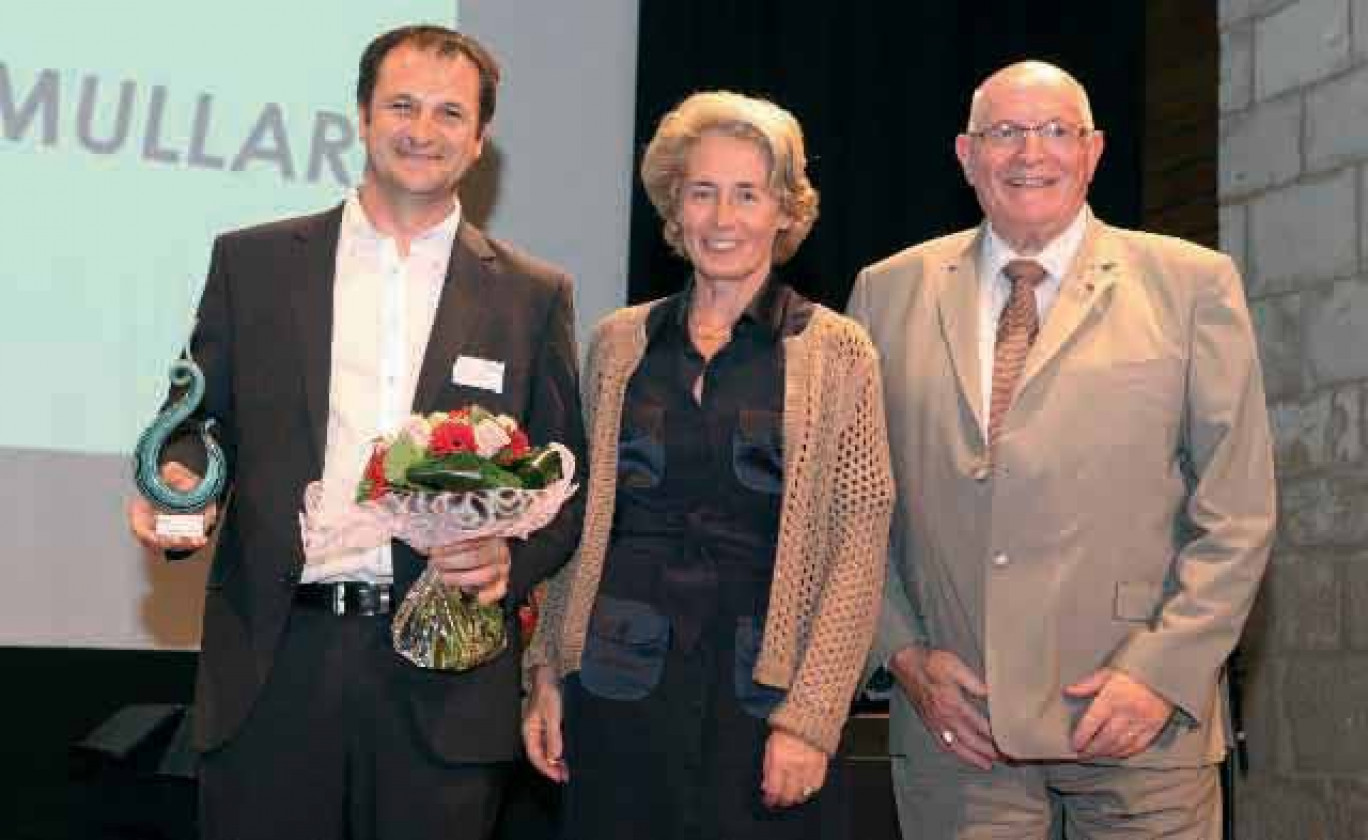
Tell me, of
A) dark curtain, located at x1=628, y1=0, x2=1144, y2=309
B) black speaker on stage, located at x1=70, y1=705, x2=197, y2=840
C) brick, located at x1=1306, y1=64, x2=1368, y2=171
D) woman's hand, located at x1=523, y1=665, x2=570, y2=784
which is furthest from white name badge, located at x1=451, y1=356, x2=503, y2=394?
brick, located at x1=1306, y1=64, x2=1368, y2=171

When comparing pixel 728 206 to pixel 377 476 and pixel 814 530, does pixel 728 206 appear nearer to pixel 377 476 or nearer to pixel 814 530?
pixel 814 530

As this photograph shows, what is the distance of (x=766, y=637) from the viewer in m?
2.54

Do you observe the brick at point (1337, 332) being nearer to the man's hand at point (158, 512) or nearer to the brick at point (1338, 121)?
the brick at point (1338, 121)

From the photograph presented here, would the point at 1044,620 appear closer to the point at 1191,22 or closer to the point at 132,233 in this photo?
the point at 132,233

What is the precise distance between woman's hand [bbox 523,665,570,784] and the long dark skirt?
110 millimetres

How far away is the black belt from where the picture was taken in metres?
2.46

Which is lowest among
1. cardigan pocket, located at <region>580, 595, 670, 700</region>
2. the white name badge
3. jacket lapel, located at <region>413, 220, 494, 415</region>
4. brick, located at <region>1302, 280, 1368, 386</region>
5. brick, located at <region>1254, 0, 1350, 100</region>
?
cardigan pocket, located at <region>580, 595, 670, 700</region>

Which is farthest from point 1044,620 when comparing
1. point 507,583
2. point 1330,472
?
point 1330,472

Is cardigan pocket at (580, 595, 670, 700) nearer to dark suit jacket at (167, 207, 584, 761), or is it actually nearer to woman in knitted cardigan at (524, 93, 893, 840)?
woman in knitted cardigan at (524, 93, 893, 840)

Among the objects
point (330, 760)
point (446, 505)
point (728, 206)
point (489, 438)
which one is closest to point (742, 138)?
point (728, 206)

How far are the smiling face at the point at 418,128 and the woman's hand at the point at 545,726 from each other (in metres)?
0.81

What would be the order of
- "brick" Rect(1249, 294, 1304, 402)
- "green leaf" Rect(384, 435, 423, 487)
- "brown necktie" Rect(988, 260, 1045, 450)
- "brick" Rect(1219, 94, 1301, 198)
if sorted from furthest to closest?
"brick" Rect(1219, 94, 1301, 198) → "brick" Rect(1249, 294, 1304, 402) → "brown necktie" Rect(988, 260, 1045, 450) → "green leaf" Rect(384, 435, 423, 487)

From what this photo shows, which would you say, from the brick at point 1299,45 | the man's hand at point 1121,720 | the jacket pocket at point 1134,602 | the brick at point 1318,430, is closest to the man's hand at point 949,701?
the man's hand at point 1121,720

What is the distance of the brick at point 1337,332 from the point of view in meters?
4.81
